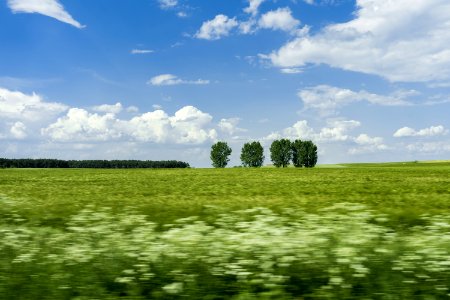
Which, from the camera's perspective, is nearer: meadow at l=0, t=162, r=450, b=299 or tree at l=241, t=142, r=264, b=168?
meadow at l=0, t=162, r=450, b=299

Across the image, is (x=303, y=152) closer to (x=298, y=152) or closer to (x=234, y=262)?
(x=298, y=152)

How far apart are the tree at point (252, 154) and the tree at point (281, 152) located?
171 inches

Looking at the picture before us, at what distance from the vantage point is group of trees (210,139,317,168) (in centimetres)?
18000

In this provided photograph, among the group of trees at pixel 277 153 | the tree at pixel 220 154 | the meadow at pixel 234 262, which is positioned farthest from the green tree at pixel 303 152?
the meadow at pixel 234 262

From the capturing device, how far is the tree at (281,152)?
588ft

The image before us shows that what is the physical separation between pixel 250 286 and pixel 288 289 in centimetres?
63

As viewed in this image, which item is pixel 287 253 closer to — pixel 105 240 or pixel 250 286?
pixel 250 286

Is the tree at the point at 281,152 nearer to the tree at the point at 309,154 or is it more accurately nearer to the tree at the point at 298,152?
the tree at the point at 298,152

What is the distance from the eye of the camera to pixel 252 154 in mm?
182000

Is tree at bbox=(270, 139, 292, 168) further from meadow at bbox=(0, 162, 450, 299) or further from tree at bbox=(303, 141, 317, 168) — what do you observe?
meadow at bbox=(0, 162, 450, 299)

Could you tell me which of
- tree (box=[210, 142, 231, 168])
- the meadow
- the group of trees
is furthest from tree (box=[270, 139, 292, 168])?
the meadow

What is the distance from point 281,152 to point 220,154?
2207 cm

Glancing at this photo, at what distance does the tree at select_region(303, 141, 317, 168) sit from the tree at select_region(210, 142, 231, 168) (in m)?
27.8

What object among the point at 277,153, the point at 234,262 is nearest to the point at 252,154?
the point at 277,153
